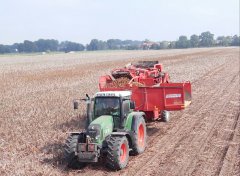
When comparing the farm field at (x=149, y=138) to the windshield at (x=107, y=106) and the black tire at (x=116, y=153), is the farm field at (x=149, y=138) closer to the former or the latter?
the black tire at (x=116, y=153)

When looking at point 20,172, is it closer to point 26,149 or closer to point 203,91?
point 26,149

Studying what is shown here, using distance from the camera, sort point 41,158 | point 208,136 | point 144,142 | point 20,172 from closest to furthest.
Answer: point 20,172
point 41,158
point 144,142
point 208,136

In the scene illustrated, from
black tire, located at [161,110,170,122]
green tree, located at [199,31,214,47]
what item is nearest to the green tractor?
black tire, located at [161,110,170,122]

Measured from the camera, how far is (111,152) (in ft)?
26.8

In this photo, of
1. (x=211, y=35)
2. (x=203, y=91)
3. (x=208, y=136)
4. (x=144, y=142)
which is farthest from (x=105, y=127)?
(x=211, y=35)

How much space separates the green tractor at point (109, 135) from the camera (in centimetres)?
820

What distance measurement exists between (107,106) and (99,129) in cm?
110

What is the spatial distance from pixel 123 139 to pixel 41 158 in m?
2.06

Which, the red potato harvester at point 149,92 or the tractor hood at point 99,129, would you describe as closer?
the tractor hood at point 99,129

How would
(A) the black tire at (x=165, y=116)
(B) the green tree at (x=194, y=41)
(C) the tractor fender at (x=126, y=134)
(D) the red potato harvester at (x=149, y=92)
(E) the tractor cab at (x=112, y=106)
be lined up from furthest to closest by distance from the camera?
(B) the green tree at (x=194, y=41) < (A) the black tire at (x=165, y=116) < (D) the red potato harvester at (x=149, y=92) < (E) the tractor cab at (x=112, y=106) < (C) the tractor fender at (x=126, y=134)

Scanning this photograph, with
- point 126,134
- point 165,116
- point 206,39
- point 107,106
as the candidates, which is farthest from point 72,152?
point 206,39

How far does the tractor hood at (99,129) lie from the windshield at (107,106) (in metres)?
0.37

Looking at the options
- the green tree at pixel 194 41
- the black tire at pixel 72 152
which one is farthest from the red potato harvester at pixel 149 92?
the green tree at pixel 194 41

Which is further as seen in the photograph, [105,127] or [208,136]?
[208,136]
